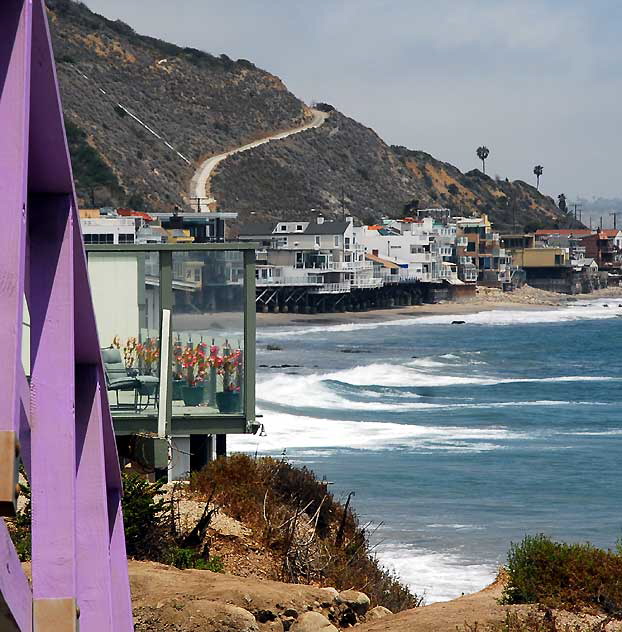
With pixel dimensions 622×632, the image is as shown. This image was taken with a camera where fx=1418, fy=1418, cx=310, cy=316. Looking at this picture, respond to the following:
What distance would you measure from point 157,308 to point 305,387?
40.6 meters

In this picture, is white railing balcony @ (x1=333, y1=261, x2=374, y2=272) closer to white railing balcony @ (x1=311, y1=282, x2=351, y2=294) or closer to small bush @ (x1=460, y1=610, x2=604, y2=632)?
white railing balcony @ (x1=311, y1=282, x2=351, y2=294)

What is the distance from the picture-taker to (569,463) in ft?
107

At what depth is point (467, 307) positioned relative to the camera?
152375mm

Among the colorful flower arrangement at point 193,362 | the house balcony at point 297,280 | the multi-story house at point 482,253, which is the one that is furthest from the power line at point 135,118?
the colorful flower arrangement at point 193,362

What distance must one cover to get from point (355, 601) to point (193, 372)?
15.7 feet

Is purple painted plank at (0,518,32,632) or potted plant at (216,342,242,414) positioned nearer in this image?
purple painted plank at (0,518,32,632)

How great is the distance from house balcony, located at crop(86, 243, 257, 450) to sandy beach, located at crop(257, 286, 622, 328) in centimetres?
10369

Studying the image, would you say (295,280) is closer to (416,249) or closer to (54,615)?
(416,249)

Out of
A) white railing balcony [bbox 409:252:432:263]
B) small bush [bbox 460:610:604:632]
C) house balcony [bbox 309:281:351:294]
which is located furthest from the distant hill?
small bush [bbox 460:610:604:632]

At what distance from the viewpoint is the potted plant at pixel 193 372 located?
15.1 m

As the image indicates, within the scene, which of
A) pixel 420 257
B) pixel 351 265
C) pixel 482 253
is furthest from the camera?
pixel 482 253

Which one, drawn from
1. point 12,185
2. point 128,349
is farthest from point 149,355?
point 12,185

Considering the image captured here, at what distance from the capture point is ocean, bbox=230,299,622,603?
22.0 meters

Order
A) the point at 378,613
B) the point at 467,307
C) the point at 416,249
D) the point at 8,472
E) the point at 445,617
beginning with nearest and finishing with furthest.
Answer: the point at 8,472 < the point at 445,617 < the point at 378,613 < the point at 467,307 < the point at 416,249
